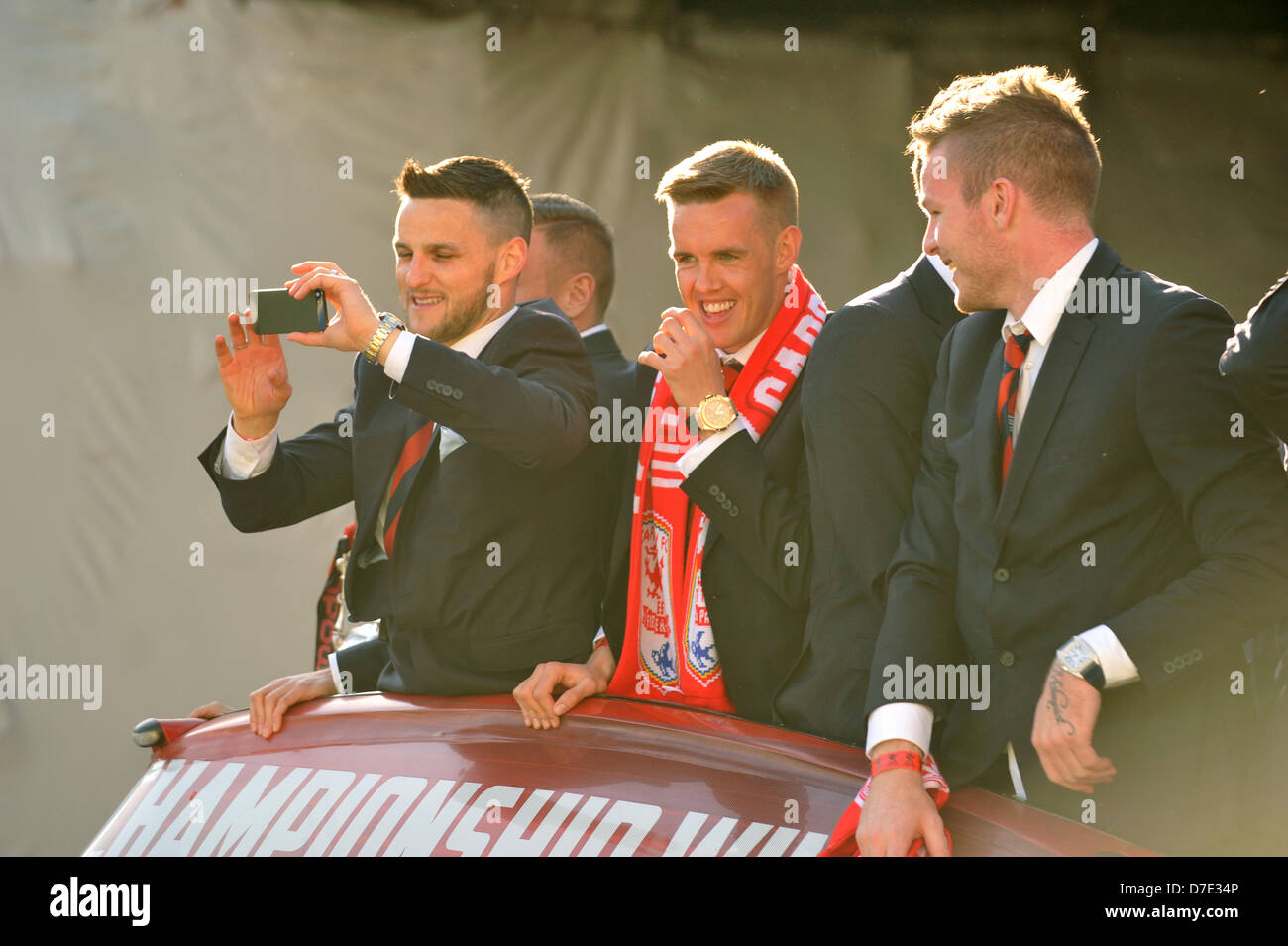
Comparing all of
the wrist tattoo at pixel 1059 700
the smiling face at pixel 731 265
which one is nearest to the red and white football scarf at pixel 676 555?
the smiling face at pixel 731 265

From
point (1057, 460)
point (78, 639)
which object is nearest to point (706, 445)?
point (1057, 460)

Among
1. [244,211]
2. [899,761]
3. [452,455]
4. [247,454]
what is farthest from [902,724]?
[244,211]

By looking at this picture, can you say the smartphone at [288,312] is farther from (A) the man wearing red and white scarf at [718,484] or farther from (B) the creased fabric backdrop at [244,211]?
(B) the creased fabric backdrop at [244,211]

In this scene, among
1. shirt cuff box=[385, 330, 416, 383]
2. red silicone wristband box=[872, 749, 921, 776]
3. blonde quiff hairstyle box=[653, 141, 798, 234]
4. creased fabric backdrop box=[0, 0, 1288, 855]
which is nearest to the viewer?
red silicone wristband box=[872, 749, 921, 776]

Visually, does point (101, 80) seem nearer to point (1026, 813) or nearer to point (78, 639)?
point (78, 639)

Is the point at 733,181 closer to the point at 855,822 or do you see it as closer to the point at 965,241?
the point at 965,241

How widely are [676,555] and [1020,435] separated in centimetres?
79

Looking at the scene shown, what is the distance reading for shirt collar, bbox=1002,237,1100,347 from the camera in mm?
2047

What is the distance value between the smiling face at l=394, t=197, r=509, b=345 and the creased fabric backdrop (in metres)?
1.63

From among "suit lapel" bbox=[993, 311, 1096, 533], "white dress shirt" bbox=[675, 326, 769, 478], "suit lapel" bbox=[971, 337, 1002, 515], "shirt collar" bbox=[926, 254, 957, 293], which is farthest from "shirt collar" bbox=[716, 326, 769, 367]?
"suit lapel" bbox=[993, 311, 1096, 533]

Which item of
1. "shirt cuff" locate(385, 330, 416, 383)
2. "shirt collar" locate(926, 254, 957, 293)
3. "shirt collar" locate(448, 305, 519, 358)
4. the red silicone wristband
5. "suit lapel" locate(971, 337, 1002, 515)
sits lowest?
the red silicone wristband

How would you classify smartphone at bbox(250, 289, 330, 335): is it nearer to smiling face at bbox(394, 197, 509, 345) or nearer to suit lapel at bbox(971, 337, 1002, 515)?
smiling face at bbox(394, 197, 509, 345)

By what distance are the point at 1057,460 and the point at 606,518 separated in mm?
1070

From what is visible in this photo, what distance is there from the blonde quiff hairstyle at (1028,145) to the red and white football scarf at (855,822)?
898 mm
